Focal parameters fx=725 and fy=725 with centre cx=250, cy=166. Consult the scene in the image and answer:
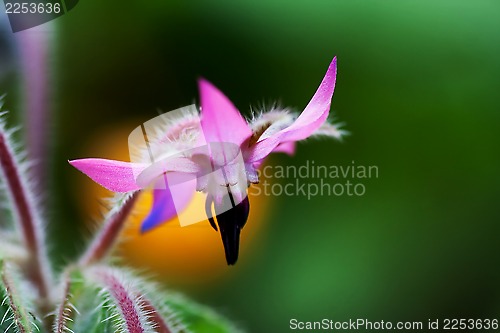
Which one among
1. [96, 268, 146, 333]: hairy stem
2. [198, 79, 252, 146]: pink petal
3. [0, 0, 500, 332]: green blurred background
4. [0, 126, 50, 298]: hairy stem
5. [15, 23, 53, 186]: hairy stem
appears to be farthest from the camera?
[0, 0, 500, 332]: green blurred background

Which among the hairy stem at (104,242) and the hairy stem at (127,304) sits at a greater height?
the hairy stem at (104,242)

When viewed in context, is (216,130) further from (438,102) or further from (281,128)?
(438,102)

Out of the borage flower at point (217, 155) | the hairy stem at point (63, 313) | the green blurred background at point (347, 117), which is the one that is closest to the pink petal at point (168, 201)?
the borage flower at point (217, 155)

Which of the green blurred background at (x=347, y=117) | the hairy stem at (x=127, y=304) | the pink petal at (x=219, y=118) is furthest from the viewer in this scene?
the green blurred background at (x=347, y=117)

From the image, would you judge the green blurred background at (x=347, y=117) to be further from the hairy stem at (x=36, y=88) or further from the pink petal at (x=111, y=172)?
the pink petal at (x=111, y=172)

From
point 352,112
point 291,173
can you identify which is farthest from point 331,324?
point 352,112

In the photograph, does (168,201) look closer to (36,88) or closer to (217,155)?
(217,155)

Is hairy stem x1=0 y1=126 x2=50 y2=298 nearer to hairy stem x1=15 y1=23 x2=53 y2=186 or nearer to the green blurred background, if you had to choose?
hairy stem x1=15 y1=23 x2=53 y2=186

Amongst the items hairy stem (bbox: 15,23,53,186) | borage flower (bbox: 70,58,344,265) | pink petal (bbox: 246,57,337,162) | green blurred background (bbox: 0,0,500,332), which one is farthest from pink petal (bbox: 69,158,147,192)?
green blurred background (bbox: 0,0,500,332)
